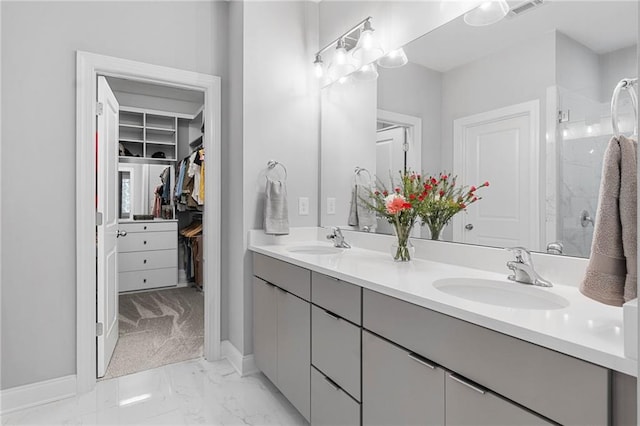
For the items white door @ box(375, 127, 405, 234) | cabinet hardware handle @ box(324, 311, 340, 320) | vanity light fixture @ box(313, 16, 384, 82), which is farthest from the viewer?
vanity light fixture @ box(313, 16, 384, 82)

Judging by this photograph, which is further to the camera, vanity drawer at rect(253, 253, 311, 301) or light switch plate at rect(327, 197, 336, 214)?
light switch plate at rect(327, 197, 336, 214)

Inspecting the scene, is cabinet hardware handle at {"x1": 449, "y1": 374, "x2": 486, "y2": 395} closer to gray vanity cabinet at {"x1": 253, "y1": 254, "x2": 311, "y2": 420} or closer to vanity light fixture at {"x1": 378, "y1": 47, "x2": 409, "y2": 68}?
gray vanity cabinet at {"x1": 253, "y1": 254, "x2": 311, "y2": 420}

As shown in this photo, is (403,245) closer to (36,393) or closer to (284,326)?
(284,326)

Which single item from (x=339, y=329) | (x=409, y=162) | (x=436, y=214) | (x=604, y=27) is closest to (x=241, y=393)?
(x=339, y=329)

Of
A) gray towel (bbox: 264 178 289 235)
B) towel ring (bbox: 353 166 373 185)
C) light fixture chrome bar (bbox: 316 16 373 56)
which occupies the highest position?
light fixture chrome bar (bbox: 316 16 373 56)

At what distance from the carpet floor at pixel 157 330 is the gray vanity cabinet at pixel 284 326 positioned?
797mm

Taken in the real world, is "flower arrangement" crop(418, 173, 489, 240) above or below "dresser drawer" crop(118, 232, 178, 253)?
above

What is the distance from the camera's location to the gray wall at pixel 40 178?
1914 mm

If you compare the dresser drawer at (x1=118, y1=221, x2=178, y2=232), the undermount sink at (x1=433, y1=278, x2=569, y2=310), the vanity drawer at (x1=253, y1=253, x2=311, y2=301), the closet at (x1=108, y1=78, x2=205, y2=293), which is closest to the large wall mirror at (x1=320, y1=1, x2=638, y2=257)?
the undermount sink at (x1=433, y1=278, x2=569, y2=310)

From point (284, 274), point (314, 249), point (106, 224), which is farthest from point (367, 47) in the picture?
point (106, 224)

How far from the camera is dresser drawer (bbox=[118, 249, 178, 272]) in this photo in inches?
164

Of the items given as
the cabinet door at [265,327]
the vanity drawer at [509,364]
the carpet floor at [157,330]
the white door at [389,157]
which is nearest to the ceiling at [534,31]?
the white door at [389,157]

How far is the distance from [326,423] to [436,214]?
1.07 m

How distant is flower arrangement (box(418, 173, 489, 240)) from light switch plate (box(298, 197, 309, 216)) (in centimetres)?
103
